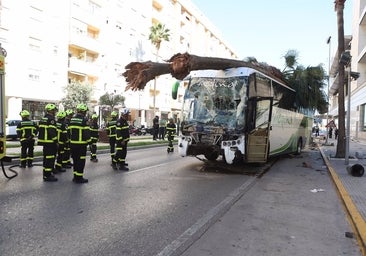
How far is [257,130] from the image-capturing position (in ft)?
41.3

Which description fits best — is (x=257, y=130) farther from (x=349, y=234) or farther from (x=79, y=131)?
(x=349, y=234)

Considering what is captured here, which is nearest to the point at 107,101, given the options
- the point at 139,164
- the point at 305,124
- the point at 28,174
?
the point at 305,124

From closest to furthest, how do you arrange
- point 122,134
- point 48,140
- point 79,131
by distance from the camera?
point 79,131
point 48,140
point 122,134

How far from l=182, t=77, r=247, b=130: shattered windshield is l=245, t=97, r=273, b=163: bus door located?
0.27 meters

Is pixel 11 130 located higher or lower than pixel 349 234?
higher

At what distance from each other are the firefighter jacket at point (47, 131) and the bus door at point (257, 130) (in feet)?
17.9

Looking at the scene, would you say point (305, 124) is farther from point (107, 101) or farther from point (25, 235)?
point (107, 101)

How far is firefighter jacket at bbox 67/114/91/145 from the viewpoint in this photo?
973 cm

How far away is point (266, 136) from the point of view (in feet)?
43.1

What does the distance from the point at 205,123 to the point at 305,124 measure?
419 inches

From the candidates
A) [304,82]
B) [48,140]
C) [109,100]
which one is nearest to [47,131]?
[48,140]

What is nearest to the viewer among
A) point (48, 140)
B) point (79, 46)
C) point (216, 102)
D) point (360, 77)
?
point (48, 140)

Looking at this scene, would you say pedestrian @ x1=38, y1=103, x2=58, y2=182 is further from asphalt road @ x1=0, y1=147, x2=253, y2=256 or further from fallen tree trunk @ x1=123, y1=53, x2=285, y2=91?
fallen tree trunk @ x1=123, y1=53, x2=285, y2=91

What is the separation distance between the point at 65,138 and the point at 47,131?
1654mm
